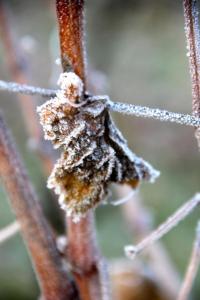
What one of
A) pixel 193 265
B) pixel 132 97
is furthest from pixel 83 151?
pixel 132 97

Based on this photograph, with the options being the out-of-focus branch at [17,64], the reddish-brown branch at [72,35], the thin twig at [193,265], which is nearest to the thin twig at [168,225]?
the thin twig at [193,265]

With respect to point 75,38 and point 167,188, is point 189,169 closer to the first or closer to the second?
point 167,188

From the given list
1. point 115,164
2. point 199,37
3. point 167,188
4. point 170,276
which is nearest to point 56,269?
point 115,164

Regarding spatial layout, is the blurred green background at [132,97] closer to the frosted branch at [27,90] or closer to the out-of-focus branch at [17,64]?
the out-of-focus branch at [17,64]

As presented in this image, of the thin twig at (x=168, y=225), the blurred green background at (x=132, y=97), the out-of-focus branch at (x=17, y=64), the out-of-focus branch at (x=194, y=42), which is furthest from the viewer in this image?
the blurred green background at (x=132, y=97)

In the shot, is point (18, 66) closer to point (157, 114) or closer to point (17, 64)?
point (17, 64)

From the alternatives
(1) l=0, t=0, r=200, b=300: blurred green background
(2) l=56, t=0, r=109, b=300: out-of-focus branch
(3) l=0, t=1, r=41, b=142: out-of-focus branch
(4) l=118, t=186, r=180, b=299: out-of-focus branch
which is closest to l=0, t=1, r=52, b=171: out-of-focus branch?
(3) l=0, t=1, r=41, b=142: out-of-focus branch

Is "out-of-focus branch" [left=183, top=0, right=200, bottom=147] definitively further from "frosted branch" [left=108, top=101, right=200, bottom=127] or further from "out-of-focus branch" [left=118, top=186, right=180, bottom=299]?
→ "out-of-focus branch" [left=118, top=186, right=180, bottom=299]
